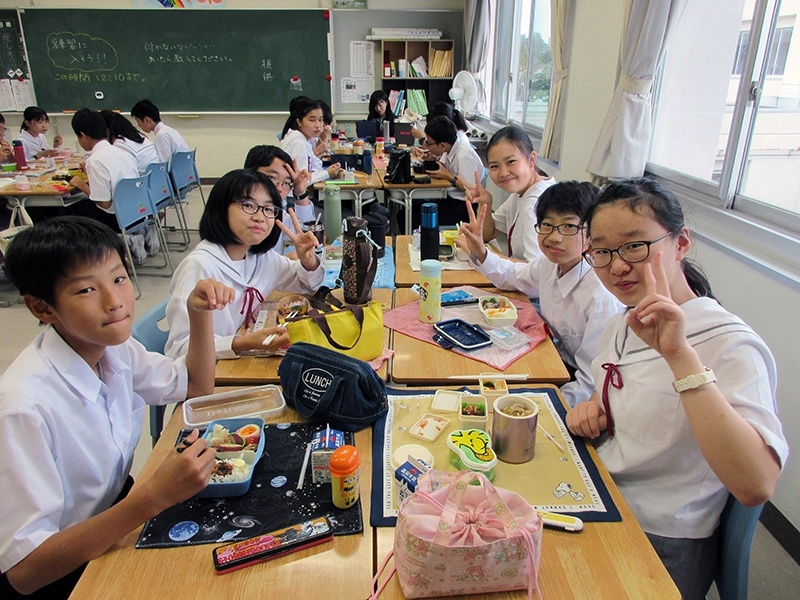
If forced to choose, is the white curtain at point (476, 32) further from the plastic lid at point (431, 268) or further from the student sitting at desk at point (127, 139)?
the plastic lid at point (431, 268)

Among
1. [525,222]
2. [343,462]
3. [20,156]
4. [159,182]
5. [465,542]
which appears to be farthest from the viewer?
[20,156]

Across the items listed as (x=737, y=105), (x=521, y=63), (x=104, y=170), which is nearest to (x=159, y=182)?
(x=104, y=170)

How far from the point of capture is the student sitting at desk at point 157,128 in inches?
206

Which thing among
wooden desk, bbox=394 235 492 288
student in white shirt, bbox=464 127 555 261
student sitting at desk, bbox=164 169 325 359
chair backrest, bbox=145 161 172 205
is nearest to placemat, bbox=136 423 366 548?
student sitting at desk, bbox=164 169 325 359

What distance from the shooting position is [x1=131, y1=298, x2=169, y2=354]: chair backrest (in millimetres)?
1623

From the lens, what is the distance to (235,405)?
1372 mm

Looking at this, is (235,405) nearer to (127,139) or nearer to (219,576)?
(219,576)

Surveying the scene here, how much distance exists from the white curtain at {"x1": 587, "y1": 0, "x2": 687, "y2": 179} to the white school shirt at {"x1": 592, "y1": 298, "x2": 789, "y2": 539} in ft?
6.55

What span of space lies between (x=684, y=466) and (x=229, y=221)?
156cm

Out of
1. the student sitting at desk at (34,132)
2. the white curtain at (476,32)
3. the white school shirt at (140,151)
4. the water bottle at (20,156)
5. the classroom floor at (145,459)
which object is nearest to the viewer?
the classroom floor at (145,459)

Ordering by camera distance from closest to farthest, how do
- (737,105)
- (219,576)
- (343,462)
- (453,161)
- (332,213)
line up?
1. (219,576)
2. (343,462)
3. (737,105)
4. (332,213)
5. (453,161)

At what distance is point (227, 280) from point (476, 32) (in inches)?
237

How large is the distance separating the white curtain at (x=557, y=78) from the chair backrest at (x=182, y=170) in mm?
3423

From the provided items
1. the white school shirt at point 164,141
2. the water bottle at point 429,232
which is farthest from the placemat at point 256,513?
the white school shirt at point 164,141
